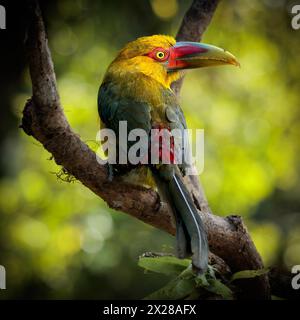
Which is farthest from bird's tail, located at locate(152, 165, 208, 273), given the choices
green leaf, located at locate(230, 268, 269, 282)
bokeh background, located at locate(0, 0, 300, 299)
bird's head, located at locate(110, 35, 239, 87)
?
bokeh background, located at locate(0, 0, 300, 299)

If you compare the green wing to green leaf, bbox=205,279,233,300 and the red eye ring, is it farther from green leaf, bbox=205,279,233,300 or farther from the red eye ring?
green leaf, bbox=205,279,233,300

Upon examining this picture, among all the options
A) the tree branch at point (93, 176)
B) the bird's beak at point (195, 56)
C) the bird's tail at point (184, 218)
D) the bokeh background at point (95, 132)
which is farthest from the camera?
the bokeh background at point (95, 132)

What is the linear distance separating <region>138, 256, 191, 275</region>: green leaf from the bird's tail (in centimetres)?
26

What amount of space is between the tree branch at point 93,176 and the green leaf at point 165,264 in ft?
0.45

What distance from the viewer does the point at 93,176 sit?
2.44m

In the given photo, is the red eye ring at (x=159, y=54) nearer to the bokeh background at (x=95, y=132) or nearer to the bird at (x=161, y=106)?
the bird at (x=161, y=106)

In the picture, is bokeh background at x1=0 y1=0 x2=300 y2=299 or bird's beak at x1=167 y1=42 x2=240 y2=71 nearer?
bird's beak at x1=167 y1=42 x2=240 y2=71

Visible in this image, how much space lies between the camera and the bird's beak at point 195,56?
2.99m

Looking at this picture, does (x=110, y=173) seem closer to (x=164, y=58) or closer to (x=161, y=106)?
(x=161, y=106)

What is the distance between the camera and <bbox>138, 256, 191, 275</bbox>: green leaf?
2.61 m

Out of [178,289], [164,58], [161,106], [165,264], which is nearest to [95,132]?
[164,58]

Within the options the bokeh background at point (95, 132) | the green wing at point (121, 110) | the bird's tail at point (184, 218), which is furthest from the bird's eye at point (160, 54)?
the bokeh background at point (95, 132)

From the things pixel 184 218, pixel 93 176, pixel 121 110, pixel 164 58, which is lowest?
pixel 184 218

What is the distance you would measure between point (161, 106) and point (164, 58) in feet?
1.49
